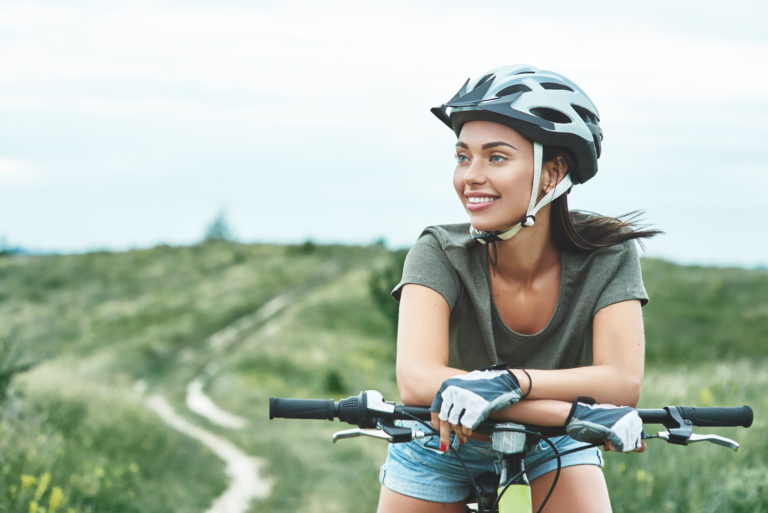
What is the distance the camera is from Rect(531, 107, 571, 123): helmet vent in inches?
137

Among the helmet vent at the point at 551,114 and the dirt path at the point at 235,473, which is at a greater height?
the helmet vent at the point at 551,114

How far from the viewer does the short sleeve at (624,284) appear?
3510 millimetres

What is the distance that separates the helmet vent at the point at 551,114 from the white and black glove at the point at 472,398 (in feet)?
3.73

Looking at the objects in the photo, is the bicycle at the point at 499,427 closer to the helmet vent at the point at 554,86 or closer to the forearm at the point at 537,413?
the forearm at the point at 537,413

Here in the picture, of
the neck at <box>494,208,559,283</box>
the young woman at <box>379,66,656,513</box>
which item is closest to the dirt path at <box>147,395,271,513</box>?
the young woman at <box>379,66,656,513</box>

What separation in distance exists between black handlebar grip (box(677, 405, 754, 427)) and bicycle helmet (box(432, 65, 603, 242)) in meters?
0.95

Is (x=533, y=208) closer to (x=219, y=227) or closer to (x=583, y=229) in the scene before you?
(x=583, y=229)

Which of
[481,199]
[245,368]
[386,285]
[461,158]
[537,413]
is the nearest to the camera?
[537,413]

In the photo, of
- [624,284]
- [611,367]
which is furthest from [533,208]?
[611,367]

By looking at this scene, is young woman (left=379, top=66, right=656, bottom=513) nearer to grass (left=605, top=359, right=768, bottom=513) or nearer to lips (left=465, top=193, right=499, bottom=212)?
lips (left=465, top=193, right=499, bottom=212)

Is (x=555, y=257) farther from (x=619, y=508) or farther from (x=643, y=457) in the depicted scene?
(x=643, y=457)

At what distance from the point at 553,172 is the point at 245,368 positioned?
2844 cm

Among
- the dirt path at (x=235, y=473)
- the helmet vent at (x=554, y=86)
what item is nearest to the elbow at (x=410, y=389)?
the helmet vent at (x=554, y=86)

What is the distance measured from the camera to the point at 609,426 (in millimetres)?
2805
